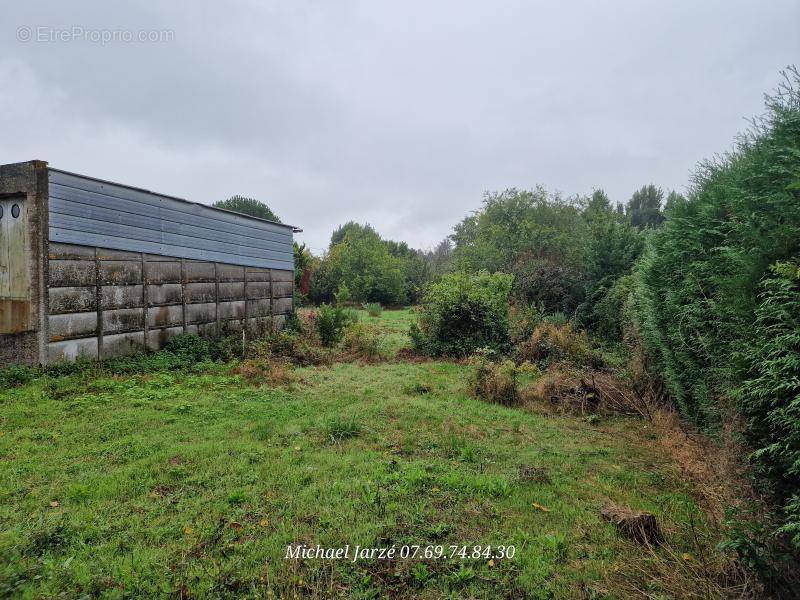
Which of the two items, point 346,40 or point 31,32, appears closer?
point 31,32

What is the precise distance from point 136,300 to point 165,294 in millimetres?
775

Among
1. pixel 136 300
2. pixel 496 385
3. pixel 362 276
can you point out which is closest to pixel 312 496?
pixel 496 385

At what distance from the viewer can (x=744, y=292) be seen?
2.96m

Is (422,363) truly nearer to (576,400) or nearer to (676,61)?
(576,400)

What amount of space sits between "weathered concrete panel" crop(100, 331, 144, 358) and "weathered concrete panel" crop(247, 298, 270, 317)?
351 cm

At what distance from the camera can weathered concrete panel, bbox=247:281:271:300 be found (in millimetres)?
12242

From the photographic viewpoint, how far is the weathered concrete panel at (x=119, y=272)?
822 centimetres

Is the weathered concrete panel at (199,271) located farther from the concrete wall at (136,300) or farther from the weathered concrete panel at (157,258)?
the weathered concrete panel at (157,258)

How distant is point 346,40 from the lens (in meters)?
11.3

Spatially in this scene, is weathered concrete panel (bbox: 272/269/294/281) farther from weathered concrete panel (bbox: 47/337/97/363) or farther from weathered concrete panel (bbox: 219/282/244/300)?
weathered concrete panel (bbox: 47/337/97/363)

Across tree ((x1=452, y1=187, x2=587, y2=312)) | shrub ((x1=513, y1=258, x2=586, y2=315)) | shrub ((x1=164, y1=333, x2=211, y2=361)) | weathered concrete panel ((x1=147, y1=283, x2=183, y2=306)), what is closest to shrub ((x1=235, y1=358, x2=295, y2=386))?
shrub ((x1=164, y1=333, x2=211, y2=361))

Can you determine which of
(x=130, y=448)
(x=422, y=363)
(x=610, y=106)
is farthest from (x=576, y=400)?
(x=610, y=106)

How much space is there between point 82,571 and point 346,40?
12973 mm

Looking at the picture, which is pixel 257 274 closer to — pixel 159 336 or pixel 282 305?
pixel 282 305
